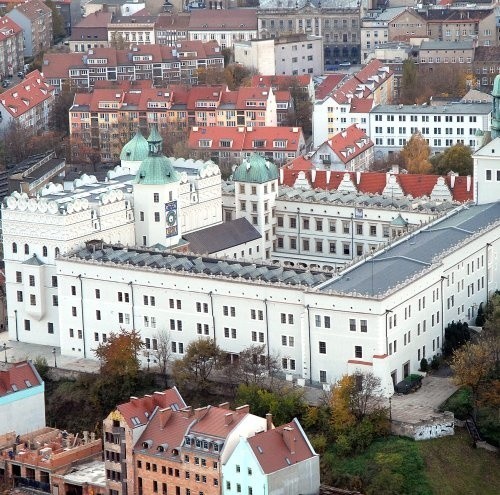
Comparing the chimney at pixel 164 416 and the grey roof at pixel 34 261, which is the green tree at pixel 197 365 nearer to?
the chimney at pixel 164 416

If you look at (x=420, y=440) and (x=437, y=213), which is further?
(x=437, y=213)

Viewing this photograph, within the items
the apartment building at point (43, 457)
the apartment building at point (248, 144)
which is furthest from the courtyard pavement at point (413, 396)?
the apartment building at point (248, 144)

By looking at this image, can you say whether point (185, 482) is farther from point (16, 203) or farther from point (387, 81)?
point (387, 81)

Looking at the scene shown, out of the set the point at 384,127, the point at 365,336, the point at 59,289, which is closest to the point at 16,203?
the point at 59,289

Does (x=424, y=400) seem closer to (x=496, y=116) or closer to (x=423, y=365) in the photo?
(x=423, y=365)

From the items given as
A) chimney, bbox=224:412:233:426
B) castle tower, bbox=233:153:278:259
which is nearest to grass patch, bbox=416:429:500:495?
chimney, bbox=224:412:233:426

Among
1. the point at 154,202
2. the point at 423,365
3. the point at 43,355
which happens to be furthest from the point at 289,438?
the point at 154,202

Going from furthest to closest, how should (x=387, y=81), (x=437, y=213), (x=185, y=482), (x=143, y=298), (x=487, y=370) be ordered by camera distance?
(x=387, y=81), (x=437, y=213), (x=143, y=298), (x=487, y=370), (x=185, y=482)
